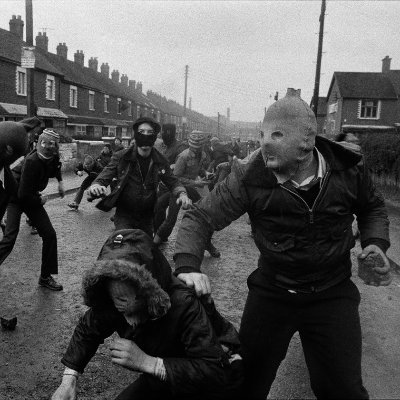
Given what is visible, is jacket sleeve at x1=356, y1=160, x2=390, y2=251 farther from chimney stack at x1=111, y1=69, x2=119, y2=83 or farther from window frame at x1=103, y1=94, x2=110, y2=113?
chimney stack at x1=111, y1=69, x2=119, y2=83

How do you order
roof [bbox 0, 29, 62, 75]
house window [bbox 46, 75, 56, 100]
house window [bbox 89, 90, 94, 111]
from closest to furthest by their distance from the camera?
roof [bbox 0, 29, 62, 75], house window [bbox 46, 75, 56, 100], house window [bbox 89, 90, 94, 111]

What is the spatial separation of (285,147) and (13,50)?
3147 cm

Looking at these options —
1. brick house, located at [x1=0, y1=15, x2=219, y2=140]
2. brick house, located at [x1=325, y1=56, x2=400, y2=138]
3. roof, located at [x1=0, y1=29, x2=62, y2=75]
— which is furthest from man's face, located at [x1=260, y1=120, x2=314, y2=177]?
brick house, located at [x1=325, y1=56, x2=400, y2=138]

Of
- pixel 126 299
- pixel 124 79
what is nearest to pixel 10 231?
pixel 126 299

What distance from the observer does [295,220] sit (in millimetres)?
2377

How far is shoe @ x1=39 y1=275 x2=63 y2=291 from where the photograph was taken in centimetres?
537

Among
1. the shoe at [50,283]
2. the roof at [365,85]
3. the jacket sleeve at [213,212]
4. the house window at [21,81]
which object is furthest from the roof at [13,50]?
the jacket sleeve at [213,212]

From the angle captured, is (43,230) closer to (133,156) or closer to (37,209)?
(37,209)

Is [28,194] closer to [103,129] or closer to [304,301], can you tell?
[304,301]

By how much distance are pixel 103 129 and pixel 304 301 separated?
4268 cm

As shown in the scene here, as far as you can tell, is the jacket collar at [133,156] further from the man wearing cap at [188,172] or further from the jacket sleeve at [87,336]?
the jacket sleeve at [87,336]

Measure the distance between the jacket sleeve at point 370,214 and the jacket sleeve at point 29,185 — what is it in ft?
12.3

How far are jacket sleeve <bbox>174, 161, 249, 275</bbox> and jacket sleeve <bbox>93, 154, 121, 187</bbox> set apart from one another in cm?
252

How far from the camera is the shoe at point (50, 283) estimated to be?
537 centimetres
